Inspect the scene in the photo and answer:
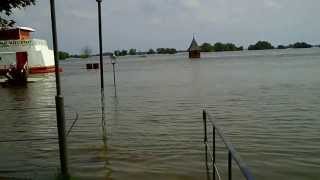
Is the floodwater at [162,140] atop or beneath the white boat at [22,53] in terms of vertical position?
beneath

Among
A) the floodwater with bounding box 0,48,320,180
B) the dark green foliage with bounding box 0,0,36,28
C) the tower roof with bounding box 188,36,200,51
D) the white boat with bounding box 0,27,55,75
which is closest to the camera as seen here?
the dark green foliage with bounding box 0,0,36,28

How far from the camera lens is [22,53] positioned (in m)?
55.6

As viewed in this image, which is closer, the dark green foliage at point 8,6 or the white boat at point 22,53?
the dark green foliage at point 8,6

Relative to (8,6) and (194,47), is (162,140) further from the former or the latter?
(194,47)

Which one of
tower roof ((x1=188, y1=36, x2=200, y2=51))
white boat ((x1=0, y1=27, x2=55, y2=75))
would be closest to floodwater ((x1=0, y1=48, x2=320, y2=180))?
white boat ((x1=0, y1=27, x2=55, y2=75))

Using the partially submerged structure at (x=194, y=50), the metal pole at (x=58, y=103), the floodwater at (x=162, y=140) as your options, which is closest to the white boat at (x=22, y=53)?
the floodwater at (x=162, y=140)

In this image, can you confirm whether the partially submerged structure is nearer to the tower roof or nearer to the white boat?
the tower roof

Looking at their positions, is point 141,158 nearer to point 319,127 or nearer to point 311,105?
point 319,127

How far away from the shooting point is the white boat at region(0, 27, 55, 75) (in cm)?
5572

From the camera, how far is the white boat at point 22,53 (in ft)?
183

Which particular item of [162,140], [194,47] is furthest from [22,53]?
[194,47]

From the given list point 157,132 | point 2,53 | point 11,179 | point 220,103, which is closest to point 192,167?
point 11,179

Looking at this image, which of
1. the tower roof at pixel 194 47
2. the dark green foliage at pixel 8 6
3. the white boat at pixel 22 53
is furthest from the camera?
the tower roof at pixel 194 47

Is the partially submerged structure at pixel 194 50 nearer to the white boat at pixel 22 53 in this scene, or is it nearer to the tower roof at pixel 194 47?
the tower roof at pixel 194 47
